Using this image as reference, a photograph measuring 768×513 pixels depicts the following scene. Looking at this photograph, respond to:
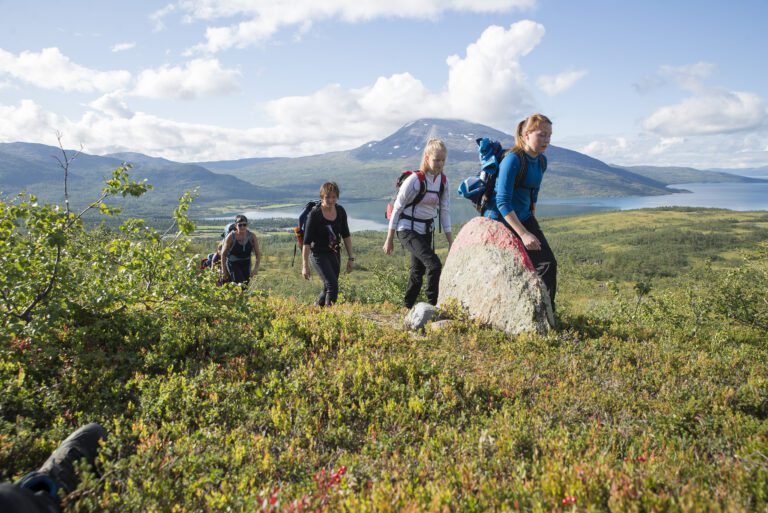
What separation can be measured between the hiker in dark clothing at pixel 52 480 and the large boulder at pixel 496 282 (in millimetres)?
6027

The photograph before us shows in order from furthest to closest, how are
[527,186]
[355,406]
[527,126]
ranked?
1. [527,186]
2. [527,126]
3. [355,406]

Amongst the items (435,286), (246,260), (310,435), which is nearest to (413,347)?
(435,286)

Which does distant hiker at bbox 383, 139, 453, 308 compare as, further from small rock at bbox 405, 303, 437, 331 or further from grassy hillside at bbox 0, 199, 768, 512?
grassy hillside at bbox 0, 199, 768, 512

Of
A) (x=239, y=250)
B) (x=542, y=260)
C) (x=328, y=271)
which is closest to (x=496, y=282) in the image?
(x=542, y=260)

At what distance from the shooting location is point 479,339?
23.2ft

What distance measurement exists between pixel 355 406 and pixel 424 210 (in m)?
4.30

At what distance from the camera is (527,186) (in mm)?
7148

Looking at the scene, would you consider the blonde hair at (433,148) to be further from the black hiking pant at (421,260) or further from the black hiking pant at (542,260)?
the black hiking pant at (542,260)

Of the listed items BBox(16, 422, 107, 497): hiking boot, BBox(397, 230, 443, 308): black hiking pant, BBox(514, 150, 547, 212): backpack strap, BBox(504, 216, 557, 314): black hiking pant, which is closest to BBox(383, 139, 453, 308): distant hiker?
BBox(397, 230, 443, 308): black hiking pant

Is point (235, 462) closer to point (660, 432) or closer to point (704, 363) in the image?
point (660, 432)

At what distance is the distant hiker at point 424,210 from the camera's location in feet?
25.6

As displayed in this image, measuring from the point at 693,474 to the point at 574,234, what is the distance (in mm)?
170447

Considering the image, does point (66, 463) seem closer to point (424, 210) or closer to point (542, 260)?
point (424, 210)

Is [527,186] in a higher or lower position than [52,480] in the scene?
higher
